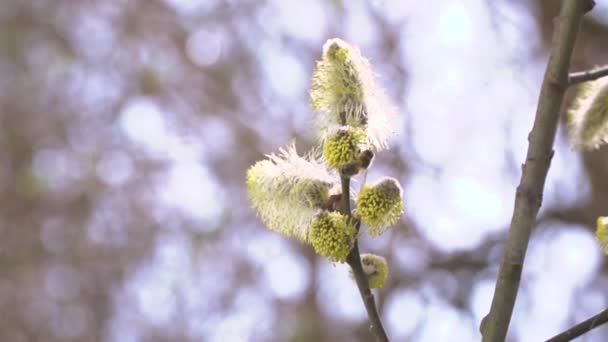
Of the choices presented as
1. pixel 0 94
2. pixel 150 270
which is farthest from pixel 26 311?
pixel 0 94

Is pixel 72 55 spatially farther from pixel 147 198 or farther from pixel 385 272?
pixel 385 272

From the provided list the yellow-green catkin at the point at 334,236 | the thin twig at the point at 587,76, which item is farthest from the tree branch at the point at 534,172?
the yellow-green catkin at the point at 334,236

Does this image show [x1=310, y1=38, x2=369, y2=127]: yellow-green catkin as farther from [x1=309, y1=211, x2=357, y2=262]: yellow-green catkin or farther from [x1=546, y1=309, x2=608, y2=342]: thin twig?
[x1=546, y1=309, x2=608, y2=342]: thin twig

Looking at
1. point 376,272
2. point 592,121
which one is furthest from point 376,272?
point 592,121

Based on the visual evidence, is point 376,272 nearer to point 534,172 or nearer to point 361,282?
point 361,282

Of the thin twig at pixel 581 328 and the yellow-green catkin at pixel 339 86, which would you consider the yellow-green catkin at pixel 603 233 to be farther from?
the yellow-green catkin at pixel 339 86

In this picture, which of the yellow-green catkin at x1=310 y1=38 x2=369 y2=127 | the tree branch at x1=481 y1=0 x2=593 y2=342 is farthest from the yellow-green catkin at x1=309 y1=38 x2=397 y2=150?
the tree branch at x1=481 y1=0 x2=593 y2=342
